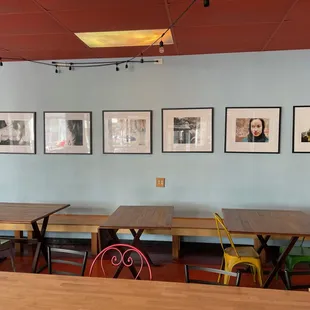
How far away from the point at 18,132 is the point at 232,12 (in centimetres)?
322

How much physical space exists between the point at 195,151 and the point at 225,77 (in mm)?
1042

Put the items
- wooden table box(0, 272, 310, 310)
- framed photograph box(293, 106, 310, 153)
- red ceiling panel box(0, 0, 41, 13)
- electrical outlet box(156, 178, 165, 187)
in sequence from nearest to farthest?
wooden table box(0, 272, 310, 310), red ceiling panel box(0, 0, 41, 13), framed photograph box(293, 106, 310, 153), electrical outlet box(156, 178, 165, 187)

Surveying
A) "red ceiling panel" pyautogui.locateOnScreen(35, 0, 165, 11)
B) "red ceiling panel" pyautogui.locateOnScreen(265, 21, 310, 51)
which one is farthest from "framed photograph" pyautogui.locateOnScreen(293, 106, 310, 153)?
"red ceiling panel" pyautogui.locateOnScreen(35, 0, 165, 11)

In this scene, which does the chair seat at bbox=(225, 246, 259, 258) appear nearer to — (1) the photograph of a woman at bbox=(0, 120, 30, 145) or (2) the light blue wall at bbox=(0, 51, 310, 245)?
(2) the light blue wall at bbox=(0, 51, 310, 245)

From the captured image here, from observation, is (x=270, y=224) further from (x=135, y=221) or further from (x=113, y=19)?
(x=113, y=19)

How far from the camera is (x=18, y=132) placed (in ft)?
13.9

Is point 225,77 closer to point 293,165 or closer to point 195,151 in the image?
point 195,151

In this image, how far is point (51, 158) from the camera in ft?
13.8

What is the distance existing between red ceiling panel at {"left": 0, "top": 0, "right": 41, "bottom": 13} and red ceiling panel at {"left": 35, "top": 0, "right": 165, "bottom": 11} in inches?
3.6

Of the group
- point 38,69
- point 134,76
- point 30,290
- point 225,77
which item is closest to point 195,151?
point 225,77

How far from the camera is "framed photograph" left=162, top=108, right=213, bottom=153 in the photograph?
155 inches

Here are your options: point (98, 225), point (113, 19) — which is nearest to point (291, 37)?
point (113, 19)

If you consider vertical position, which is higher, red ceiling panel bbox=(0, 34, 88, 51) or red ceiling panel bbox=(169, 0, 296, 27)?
red ceiling panel bbox=(169, 0, 296, 27)

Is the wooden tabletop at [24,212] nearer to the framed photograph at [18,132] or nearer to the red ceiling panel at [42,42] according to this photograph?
the framed photograph at [18,132]
